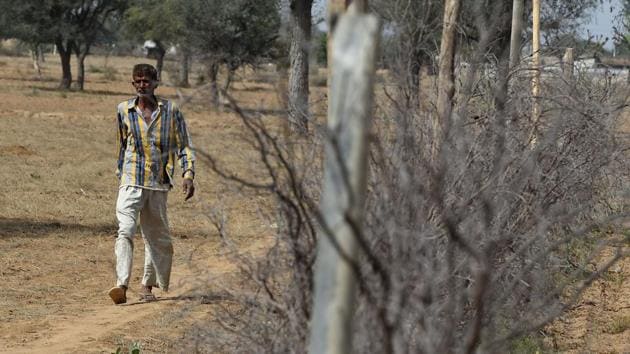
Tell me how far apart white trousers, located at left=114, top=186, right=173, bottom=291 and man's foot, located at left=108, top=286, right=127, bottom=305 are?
0.14ft

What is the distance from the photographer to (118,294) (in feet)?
28.9

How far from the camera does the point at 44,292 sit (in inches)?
373

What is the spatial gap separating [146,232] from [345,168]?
6202 mm

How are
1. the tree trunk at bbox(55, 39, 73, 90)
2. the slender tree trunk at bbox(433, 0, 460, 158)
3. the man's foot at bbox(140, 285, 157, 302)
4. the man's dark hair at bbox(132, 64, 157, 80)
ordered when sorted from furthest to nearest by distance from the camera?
the tree trunk at bbox(55, 39, 73, 90)
the man's foot at bbox(140, 285, 157, 302)
the man's dark hair at bbox(132, 64, 157, 80)
the slender tree trunk at bbox(433, 0, 460, 158)

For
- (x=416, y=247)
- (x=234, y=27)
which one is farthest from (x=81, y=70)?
(x=416, y=247)

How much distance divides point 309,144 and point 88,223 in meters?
8.16

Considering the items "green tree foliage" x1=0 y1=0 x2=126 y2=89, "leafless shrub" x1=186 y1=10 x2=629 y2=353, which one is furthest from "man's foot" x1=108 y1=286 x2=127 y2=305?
"green tree foliage" x1=0 y1=0 x2=126 y2=89

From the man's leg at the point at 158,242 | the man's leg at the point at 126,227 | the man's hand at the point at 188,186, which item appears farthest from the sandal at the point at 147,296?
the man's hand at the point at 188,186

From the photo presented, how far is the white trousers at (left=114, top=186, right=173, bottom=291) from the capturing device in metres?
8.70

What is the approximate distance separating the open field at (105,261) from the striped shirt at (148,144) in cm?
30

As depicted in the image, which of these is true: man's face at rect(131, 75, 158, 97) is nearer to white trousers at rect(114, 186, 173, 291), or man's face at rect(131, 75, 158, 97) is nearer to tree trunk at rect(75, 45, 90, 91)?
white trousers at rect(114, 186, 173, 291)

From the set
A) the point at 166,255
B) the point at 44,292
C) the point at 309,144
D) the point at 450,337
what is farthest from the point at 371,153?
the point at 44,292

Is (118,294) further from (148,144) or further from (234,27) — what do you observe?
(234,27)

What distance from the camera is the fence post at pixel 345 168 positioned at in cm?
287
